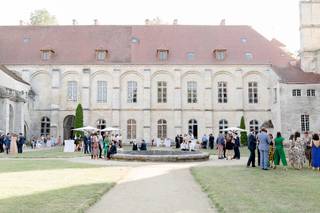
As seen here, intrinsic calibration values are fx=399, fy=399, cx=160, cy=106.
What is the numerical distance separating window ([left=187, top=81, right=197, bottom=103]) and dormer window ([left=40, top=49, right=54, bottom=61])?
1487cm

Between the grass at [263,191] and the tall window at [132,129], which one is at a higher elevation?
the tall window at [132,129]

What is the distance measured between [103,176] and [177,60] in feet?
98.1

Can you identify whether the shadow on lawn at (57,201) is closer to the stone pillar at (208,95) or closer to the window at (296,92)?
the window at (296,92)

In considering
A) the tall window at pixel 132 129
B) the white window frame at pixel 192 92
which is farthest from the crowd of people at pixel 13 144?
the white window frame at pixel 192 92

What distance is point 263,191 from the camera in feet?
32.5

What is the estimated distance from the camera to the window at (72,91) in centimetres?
4216

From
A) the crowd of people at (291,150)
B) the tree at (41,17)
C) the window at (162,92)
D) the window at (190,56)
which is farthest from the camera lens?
the tree at (41,17)

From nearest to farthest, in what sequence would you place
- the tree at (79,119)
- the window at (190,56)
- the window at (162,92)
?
the tree at (79,119), the window at (162,92), the window at (190,56)

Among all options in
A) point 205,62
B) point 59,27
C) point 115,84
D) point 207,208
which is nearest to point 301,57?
point 205,62

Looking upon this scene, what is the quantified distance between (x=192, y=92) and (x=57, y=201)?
112ft

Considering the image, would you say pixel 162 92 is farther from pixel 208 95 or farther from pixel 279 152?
pixel 279 152

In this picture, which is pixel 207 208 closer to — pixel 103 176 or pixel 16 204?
pixel 16 204

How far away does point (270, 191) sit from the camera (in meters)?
9.91

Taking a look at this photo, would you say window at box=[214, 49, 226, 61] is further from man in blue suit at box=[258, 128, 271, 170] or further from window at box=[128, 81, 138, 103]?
man in blue suit at box=[258, 128, 271, 170]
